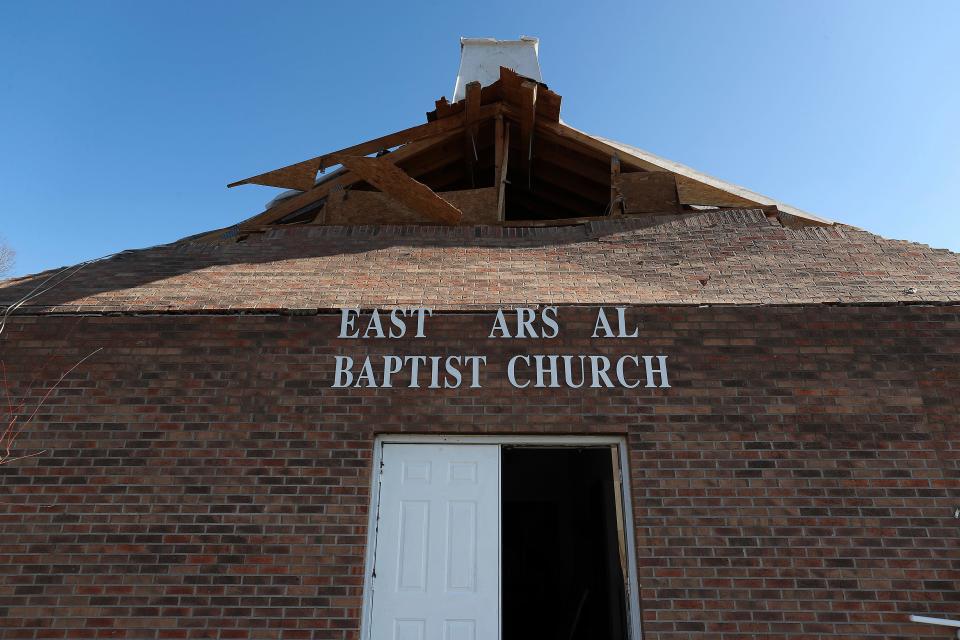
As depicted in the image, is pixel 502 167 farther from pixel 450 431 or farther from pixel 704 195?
pixel 450 431

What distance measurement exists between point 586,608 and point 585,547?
821mm

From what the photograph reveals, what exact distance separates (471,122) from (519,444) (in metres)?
4.41

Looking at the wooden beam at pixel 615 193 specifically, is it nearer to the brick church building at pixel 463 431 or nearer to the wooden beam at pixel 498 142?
the brick church building at pixel 463 431

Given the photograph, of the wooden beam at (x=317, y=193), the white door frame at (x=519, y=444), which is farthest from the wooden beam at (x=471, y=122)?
the white door frame at (x=519, y=444)

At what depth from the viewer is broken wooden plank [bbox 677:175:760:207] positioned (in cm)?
770

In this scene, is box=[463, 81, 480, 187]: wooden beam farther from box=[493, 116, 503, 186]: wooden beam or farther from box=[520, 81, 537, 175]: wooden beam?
box=[520, 81, 537, 175]: wooden beam

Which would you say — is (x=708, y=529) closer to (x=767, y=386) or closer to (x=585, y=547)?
(x=767, y=386)

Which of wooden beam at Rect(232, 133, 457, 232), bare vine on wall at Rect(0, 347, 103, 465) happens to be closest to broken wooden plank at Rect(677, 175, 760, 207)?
wooden beam at Rect(232, 133, 457, 232)

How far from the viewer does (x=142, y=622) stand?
5.09 meters

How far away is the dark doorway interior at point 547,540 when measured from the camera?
9891 millimetres

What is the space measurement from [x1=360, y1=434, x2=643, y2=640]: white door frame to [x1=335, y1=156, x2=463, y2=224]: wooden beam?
2860mm

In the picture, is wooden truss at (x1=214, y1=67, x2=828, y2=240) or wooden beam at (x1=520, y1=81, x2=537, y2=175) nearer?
wooden truss at (x1=214, y1=67, x2=828, y2=240)

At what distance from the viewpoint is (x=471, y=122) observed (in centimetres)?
858

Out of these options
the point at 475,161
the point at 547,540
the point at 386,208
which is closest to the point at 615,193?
the point at 475,161
